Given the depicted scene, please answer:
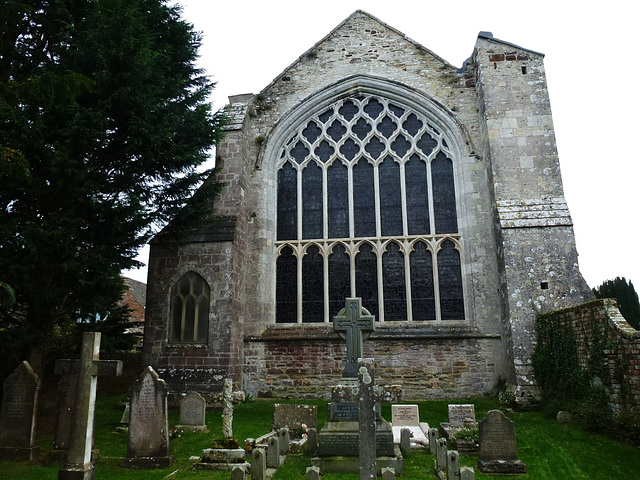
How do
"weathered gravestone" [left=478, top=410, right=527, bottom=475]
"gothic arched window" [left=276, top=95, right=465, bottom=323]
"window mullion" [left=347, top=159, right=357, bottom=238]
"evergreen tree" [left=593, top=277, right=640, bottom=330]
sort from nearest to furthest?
"weathered gravestone" [left=478, top=410, right=527, bottom=475] < "gothic arched window" [left=276, top=95, right=465, bottom=323] < "window mullion" [left=347, top=159, right=357, bottom=238] < "evergreen tree" [left=593, top=277, right=640, bottom=330]

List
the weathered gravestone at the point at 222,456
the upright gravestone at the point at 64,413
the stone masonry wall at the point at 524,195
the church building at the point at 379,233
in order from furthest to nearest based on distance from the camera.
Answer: the church building at the point at 379,233
the stone masonry wall at the point at 524,195
the upright gravestone at the point at 64,413
the weathered gravestone at the point at 222,456

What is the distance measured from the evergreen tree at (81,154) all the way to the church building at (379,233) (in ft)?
6.05

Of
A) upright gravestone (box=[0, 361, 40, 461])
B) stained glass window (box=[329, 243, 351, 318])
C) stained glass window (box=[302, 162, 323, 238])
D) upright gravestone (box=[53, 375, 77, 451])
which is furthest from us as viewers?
stained glass window (box=[302, 162, 323, 238])

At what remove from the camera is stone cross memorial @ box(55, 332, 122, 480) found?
206 inches

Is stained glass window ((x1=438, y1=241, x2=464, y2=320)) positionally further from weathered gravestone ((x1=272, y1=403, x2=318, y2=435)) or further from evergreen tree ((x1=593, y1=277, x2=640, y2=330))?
evergreen tree ((x1=593, y1=277, x2=640, y2=330))

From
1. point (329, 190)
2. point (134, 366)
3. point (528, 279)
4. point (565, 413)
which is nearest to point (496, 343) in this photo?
point (528, 279)

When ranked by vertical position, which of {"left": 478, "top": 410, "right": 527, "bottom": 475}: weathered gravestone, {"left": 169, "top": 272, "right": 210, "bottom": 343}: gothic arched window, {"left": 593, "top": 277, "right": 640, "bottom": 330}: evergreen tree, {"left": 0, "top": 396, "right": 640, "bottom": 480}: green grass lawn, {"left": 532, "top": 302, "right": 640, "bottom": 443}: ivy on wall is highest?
{"left": 593, "top": 277, "right": 640, "bottom": 330}: evergreen tree

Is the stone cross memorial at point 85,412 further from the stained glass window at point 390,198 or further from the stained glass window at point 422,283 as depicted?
the stained glass window at point 390,198

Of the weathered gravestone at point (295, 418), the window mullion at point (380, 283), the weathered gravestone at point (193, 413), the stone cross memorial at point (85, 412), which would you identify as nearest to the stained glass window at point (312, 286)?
the window mullion at point (380, 283)

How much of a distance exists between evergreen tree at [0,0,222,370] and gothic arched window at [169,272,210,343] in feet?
6.08

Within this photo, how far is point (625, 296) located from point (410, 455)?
61.9 ft

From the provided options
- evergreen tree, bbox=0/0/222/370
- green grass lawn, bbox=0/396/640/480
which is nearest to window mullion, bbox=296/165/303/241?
evergreen tree, bbox=0/0/222/370

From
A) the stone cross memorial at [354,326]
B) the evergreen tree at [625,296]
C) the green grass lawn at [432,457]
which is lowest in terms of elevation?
the green grass lawn at [432,457]

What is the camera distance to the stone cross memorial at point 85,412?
522 centimetres
